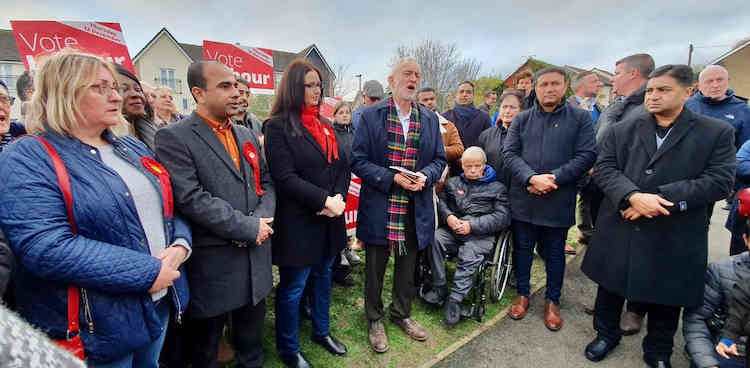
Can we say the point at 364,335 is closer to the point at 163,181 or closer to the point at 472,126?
the point at 163,181

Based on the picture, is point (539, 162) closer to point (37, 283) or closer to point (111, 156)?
point (111, 156)

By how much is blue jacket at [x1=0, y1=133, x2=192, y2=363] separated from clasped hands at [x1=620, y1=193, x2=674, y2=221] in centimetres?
301

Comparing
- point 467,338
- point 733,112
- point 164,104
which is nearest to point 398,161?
point 467,338

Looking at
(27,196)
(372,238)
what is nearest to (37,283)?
(27,196)

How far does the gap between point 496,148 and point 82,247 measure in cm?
388

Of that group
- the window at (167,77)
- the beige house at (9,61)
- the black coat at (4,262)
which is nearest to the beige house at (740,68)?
the black coat at (4,262)

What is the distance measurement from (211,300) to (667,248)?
122 inches

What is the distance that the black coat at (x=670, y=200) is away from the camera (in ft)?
7.97

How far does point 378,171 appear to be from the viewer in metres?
2.84

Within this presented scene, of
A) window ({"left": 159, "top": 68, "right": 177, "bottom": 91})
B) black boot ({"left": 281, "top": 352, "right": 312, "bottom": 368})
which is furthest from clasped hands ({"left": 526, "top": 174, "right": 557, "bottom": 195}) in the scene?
window ({"left": 159, "top": 68, "right": 177, "bottom": 91})

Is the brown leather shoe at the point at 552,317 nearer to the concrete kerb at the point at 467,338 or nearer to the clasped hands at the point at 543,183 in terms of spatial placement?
the concrete kerb at the point at 467,338

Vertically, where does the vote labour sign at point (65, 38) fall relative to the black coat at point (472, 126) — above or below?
above

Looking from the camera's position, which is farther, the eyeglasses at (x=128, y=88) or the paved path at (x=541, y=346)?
the paved path at (x=541, y=346)

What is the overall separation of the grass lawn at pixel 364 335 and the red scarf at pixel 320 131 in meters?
1.62
